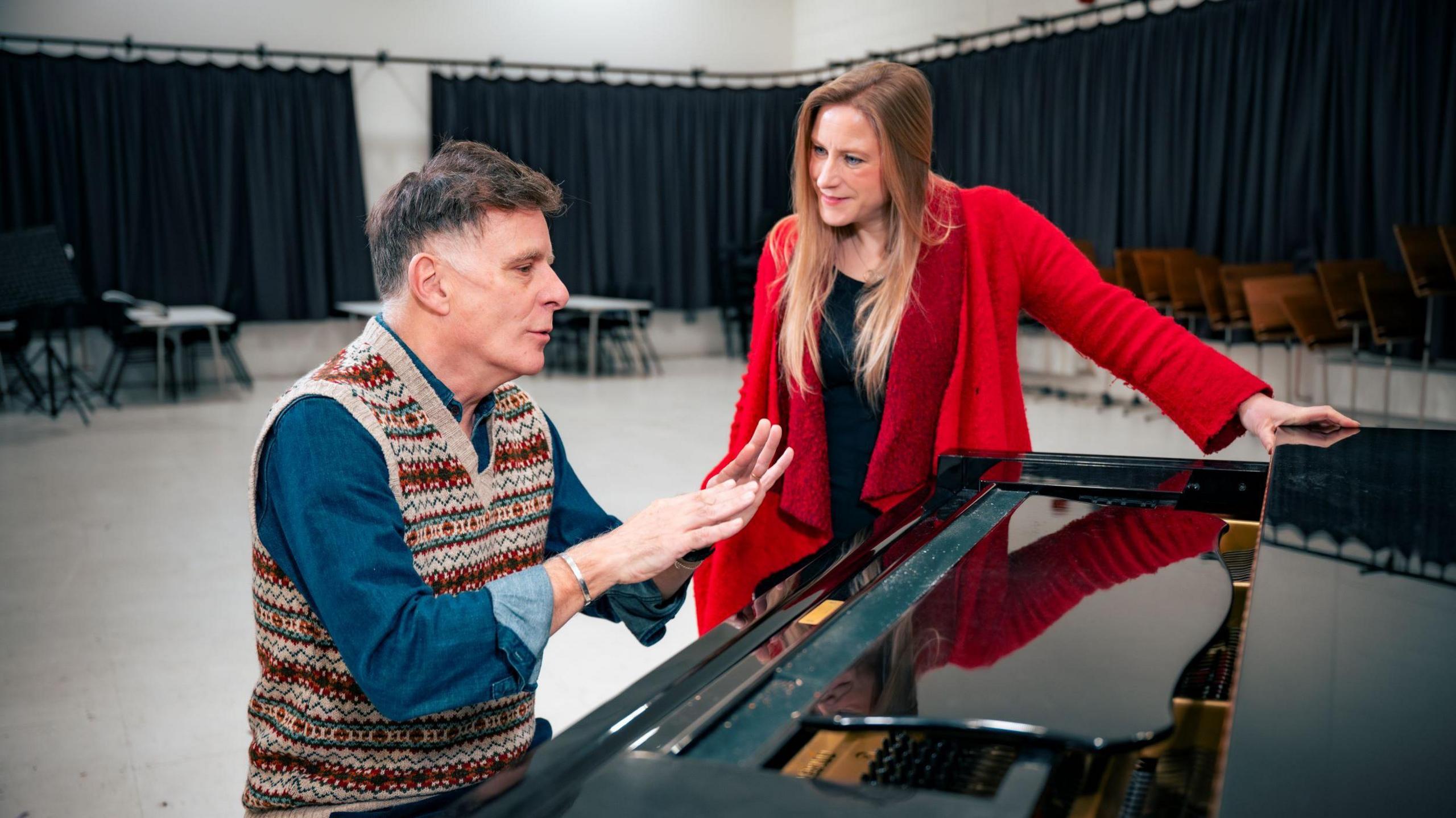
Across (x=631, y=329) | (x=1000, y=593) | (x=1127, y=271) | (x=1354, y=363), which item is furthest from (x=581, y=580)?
(x=631, y=329)

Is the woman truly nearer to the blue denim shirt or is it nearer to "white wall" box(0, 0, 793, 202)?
the blue denim shirt

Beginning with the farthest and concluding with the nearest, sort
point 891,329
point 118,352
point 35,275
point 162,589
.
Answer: point 118,352, point 35,275, point 162,589, point 891,329

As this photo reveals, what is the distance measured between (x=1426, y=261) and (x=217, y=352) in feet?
27.4

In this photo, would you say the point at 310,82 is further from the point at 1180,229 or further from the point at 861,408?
the point at 861,408

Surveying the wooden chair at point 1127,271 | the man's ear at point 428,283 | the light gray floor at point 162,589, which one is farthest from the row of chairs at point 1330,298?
the man's ear at point 428,283

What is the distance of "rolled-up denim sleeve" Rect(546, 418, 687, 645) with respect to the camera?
145cm

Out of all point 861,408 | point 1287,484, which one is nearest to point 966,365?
point 861,408

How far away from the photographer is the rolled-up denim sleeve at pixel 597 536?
4.74ft

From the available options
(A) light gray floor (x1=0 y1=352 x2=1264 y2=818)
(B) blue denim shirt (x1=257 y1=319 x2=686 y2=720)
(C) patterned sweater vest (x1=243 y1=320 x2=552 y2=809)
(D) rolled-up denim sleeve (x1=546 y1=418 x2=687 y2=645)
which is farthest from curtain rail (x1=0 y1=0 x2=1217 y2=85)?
(B) blue denim shirt (x1=257 y1=319 x2=686 y2=720)

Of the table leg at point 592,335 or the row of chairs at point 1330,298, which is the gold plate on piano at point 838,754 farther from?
the table leg at point 592,335

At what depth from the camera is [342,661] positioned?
1177 millimetres

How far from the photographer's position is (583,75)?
10.5 metres

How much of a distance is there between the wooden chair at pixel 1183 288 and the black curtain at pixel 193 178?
645cm

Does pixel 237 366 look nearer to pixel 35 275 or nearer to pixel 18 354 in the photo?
pixel 18 354
